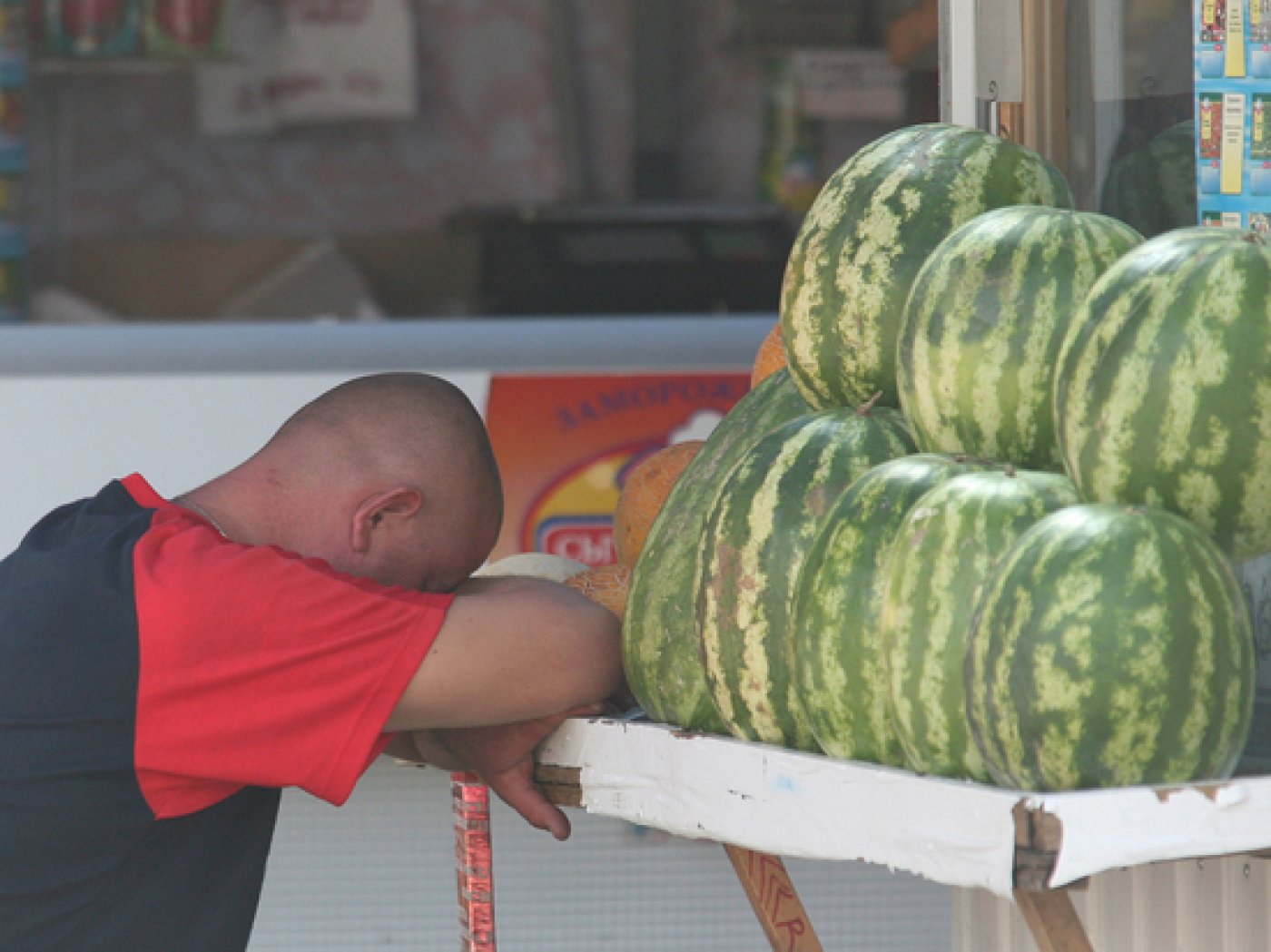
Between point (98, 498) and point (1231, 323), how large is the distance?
52.2 inches

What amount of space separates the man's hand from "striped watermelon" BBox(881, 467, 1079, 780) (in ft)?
1.66

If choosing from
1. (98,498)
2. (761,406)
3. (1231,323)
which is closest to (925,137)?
(761,406)

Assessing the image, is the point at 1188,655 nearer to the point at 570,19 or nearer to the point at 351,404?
the point at 351,404

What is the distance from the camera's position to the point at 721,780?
4.95 feet

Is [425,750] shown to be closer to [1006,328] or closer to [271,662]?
[271,662]

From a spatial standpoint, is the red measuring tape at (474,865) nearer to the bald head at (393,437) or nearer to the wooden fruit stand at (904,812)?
the wooden fruit stand at (904,812)

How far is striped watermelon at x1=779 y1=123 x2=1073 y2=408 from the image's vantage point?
1.67 metres

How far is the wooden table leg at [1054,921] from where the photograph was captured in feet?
4.49

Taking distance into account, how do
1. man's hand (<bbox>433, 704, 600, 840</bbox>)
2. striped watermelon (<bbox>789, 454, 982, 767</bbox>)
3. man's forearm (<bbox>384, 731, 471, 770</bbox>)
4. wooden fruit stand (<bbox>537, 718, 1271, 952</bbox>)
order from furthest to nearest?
1. man's forearm (<bbox>384, 731, 471, 770</bbox>)
2. man's hand (<bbox>433, 704, 600, 840</bbox>)
3. striped watermelon (<bbox>789, 454, 982, 767</bbox>)
4. wooden fruit stand (<bbox>537, 718, 1271, 952</bbox>)

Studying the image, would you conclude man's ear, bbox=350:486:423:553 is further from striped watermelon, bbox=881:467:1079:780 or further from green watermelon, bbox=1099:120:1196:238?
green watermelon, bbox=1099:120:1196:238

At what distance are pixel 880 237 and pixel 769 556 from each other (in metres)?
0.35

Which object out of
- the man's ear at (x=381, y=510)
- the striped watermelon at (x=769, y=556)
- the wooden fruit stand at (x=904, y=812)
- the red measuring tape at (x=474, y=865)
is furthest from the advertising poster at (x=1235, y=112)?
the red measuring tape at (x=474, y=865)

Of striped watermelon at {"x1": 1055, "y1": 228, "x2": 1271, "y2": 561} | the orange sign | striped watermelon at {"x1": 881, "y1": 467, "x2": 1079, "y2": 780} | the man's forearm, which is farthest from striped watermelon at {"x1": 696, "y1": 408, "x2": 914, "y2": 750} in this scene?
the orange sign

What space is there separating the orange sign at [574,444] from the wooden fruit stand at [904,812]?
178cm
